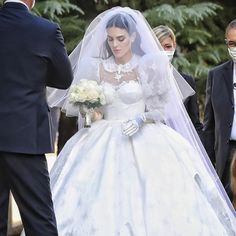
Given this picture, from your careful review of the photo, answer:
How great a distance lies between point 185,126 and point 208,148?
2.84 feet

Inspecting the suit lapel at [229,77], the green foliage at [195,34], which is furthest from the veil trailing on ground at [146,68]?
the green foliage at [195,34]

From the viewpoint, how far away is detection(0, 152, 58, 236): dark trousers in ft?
16.6

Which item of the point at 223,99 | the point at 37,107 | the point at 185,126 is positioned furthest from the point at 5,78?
the point at 223,99

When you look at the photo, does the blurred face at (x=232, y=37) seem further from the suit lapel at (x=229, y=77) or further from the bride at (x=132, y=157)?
the bride at (x=132, y=157)

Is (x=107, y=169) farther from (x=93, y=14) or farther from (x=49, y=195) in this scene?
(x=93, y=14)

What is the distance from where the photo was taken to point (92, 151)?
6.40 m

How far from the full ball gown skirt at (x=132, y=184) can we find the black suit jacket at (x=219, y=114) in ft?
2.46

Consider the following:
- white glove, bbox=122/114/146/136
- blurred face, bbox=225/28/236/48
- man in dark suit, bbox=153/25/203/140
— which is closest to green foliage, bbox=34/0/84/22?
man in dark suit, bbox=153/25/203/140

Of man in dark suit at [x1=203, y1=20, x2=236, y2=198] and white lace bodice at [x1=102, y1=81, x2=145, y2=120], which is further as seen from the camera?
man in dark suit at [x1=203, y1=20, x2=236, y2=198]

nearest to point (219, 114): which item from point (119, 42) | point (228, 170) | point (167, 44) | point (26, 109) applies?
point (228, 170)

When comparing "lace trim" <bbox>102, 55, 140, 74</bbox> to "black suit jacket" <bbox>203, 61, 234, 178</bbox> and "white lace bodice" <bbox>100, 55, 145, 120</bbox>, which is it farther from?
"black suit jacket" <bbox>203, 61, 234, 178</bbox>

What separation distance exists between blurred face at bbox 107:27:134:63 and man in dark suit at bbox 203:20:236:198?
1094mm

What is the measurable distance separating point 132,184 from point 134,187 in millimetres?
28

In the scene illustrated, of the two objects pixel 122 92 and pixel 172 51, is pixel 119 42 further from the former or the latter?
pixel 172 51
